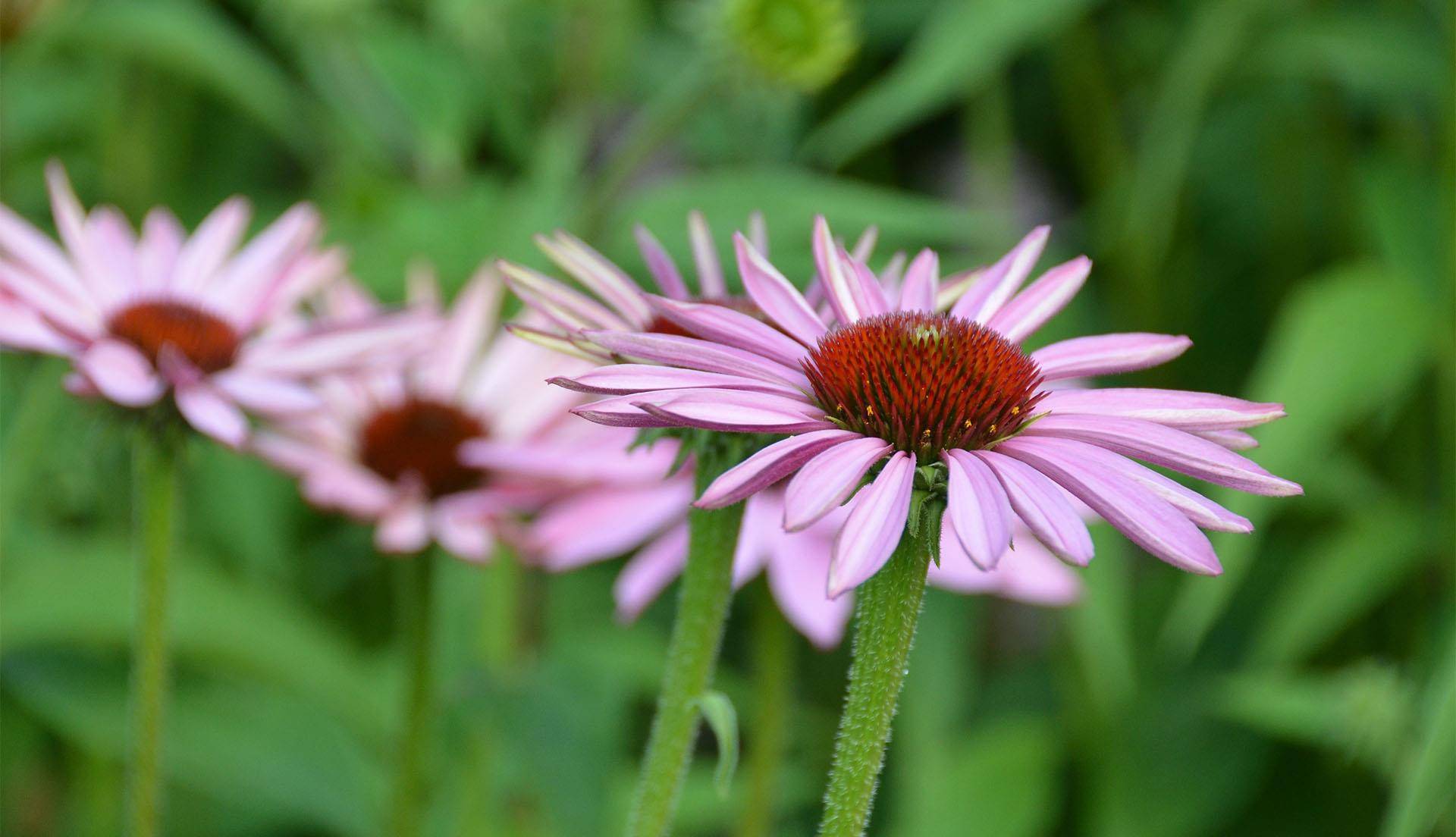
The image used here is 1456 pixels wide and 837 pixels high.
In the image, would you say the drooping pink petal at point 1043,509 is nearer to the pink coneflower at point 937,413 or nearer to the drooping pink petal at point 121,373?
the pink coneflower at point 937,413

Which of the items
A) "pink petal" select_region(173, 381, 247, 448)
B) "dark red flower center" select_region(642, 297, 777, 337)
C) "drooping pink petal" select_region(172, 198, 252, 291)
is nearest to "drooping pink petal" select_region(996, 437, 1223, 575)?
"dark red flower center" select_region(642, 297, 777, 337)

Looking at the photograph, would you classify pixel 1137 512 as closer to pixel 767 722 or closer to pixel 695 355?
pixel 695 355

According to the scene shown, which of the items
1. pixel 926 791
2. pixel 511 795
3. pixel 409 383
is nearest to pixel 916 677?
pixel 926 791

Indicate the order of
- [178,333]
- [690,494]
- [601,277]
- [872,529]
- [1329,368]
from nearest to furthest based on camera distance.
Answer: [872,529], [601,277], [178,333], [690,494], [1329,368]

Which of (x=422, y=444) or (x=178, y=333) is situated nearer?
(x=178, y=333)

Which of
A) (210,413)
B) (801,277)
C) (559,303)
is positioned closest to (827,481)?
(559,303)

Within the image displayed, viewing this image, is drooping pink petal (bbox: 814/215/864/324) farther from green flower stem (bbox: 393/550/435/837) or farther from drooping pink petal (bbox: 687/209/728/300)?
green flower stem (bbox: 393/550/435/837)

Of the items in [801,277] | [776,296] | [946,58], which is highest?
[946,58]

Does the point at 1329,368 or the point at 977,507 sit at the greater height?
the point at 1329,368
